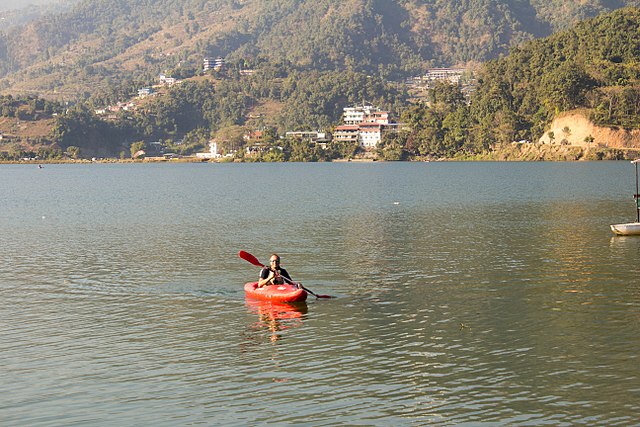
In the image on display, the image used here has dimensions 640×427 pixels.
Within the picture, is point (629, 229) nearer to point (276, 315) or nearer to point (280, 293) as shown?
point (280, 293)

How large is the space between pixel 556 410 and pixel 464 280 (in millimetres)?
17633

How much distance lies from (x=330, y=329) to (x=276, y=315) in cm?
325

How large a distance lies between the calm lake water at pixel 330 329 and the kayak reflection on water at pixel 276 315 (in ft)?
0.48

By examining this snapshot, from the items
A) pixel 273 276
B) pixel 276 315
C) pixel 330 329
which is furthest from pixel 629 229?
pixel 330 329

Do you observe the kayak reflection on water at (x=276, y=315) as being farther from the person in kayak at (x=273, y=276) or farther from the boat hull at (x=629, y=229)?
the boat hull at (x=629, y=229)

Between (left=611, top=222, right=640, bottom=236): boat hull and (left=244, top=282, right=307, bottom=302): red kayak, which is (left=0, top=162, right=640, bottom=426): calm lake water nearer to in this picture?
(left=244, top=282, right=307, bottom=302): red kayak

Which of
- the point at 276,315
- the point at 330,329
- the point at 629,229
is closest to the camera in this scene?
the point at 330,329

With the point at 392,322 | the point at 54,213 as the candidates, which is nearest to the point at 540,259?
the point at 392,322

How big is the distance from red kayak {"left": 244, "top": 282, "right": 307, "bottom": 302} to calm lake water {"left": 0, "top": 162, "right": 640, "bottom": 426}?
50 centimetres

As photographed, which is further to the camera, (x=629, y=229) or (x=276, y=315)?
(x=629, y=229)

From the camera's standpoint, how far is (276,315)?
3078cm

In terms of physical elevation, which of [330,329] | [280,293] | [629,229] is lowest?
[330,329]

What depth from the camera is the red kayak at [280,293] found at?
3203 centimetres

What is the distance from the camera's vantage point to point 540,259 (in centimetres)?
4350
